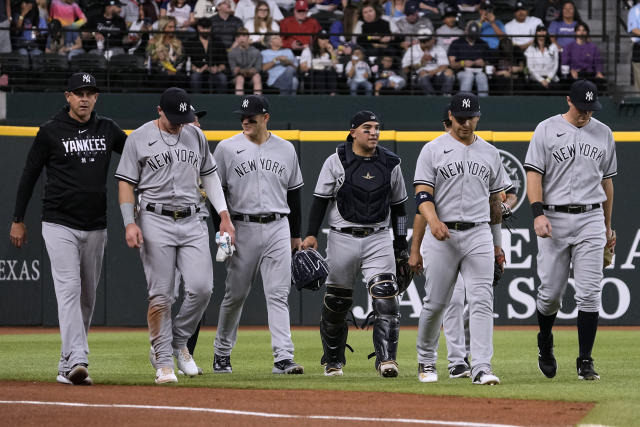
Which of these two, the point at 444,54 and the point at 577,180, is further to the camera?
the point at 444,54

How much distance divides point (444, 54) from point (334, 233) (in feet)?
31.0

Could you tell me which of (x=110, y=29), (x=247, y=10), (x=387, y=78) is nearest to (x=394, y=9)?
(x=387, y=78)

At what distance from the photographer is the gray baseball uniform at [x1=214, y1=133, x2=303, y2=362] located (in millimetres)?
9266

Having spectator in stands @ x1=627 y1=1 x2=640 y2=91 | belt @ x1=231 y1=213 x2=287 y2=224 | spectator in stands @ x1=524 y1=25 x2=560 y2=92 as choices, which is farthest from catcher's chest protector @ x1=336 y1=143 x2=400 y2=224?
spectator in stands @ x1=627 y1=1 x2=640 y2=91

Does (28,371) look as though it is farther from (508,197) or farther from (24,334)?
(24,334)

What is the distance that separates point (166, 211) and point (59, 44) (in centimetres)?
975

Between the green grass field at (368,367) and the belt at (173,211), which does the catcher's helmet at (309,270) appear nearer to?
the green grass field at (368,367)

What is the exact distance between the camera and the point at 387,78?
1803cm

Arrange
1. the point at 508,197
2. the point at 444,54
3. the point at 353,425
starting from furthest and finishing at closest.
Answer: the point at 444,54
the point at 508,197
the point at 353,425

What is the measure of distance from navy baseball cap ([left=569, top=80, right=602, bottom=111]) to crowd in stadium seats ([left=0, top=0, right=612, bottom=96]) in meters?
8.78

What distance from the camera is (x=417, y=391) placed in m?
7.82

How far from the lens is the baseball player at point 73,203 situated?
8.24 m

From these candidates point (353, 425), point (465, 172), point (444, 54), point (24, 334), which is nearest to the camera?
point (353, 425)

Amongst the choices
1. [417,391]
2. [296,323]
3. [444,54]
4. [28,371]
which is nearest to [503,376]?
[417,391]
